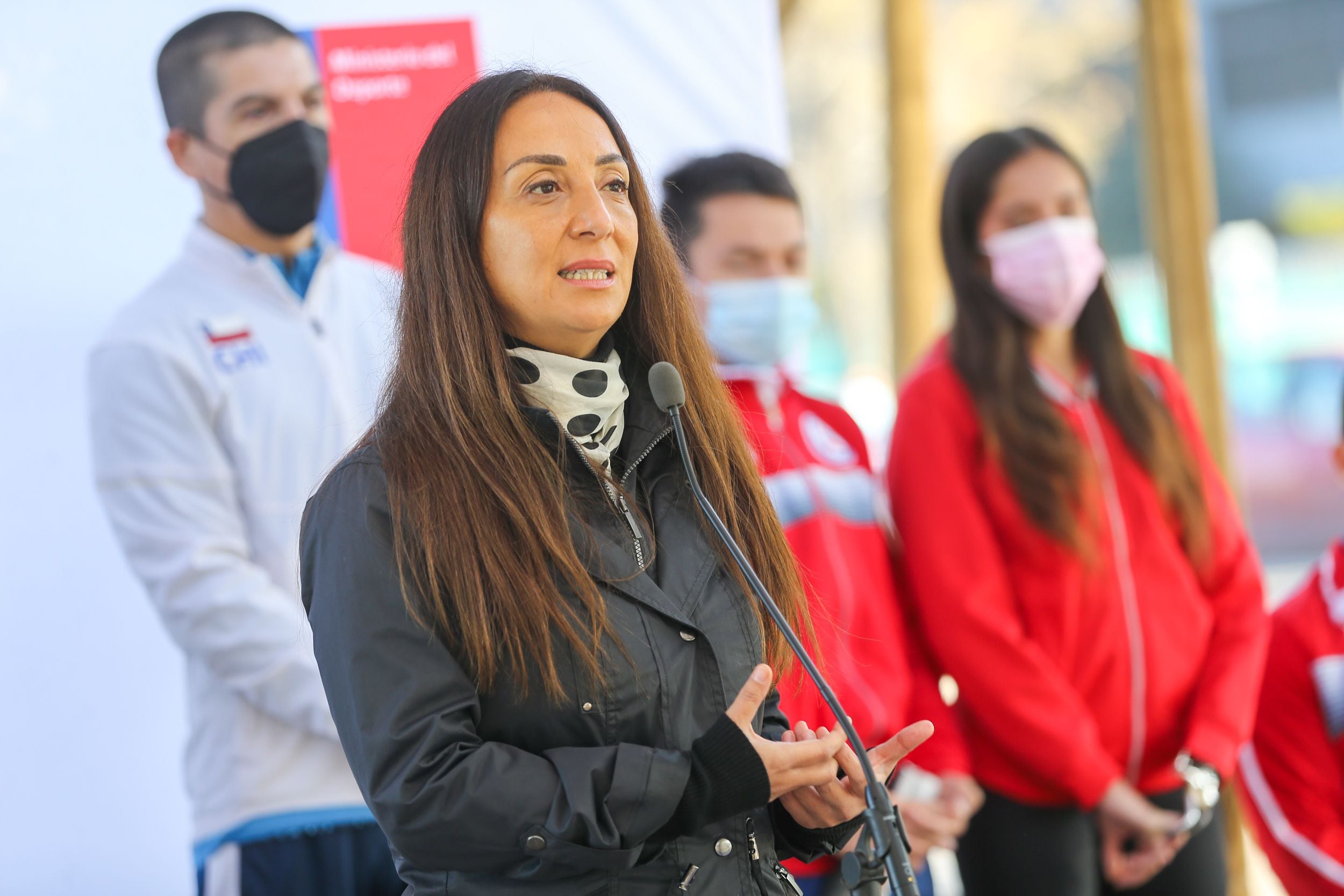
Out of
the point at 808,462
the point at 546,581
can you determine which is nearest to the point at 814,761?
the point at 546,581

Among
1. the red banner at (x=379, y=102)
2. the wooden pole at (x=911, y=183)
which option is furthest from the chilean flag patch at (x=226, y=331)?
the wooden pole at (x=911, y=183)

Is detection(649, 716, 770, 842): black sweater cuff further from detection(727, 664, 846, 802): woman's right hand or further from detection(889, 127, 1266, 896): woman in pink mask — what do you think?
detection(889, 127, 1266, 896): woman in pink mask

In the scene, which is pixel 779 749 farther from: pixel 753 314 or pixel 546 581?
pixel 753 314

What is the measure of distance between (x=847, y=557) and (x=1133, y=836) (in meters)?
0.78

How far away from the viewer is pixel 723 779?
1.25m

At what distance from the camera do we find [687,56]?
2.78 meters

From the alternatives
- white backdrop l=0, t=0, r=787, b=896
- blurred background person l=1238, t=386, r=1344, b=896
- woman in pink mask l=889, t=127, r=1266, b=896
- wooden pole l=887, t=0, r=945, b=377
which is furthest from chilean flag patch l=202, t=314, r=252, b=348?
blurred background person l=1238, t=386, r=1344, b=896

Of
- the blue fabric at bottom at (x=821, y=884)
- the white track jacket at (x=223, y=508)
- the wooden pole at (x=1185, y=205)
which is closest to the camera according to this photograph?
the white track jacket at (x=223, y=508)

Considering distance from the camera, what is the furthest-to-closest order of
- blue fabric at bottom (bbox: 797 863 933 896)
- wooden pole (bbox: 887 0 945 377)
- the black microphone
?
wooden pole (bbox: 887 0 945 377), blue fabric at bottom (bbox: 797 863 933 896), the black microphone

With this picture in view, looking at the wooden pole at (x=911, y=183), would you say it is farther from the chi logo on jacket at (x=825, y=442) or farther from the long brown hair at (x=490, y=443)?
the long brown hair at (x=490, y=443)

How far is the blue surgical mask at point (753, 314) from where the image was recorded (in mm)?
2496

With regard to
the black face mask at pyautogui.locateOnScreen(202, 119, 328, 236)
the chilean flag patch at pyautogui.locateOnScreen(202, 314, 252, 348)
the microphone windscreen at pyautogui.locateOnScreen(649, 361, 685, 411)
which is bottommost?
the microphone windscreen at pyautogui.locateOnScreen(649, 361, 685, 411)

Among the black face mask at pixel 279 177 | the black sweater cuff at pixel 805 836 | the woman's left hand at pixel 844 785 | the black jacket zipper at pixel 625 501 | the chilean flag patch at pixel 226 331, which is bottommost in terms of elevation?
the black sweater cuff at pixel 805 836

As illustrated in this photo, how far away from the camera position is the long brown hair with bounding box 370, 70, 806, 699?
1286 millimetres
